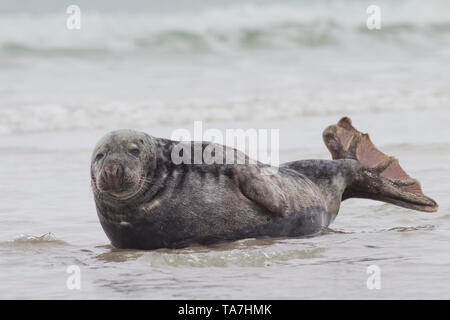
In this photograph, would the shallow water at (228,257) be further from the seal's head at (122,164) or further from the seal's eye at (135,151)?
the seal's eye at (135,151)

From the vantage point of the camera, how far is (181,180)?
6629mm

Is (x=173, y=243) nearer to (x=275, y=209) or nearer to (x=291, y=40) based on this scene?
(x=275, y=209)

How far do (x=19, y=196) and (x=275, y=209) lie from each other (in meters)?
3.19

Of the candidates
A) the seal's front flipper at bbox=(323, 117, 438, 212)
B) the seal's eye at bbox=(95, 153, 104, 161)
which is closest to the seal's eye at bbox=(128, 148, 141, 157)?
the seal's eye at bbox=(95, 153, 104, 161)

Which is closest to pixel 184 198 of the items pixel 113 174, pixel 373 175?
pixel 113 174

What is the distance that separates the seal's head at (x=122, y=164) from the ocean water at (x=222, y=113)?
1.52 ft

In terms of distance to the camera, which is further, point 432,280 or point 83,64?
point 83,64

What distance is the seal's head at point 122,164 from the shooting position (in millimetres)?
6194

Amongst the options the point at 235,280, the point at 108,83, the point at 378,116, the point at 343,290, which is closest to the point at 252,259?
the point at 235,280

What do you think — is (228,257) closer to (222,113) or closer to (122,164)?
(122,164)

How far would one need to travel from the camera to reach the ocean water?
19.8 feet

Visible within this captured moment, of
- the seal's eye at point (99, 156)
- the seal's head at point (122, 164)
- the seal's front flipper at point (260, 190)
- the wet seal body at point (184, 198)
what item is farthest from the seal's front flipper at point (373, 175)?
the seal's eye at point (99, 156)

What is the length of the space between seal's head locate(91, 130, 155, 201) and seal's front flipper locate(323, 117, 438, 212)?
6.28 feet

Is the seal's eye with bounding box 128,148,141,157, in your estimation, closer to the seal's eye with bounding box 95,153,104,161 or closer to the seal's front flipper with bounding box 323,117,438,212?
the seal's eye with bounding box 95,153,104,161
